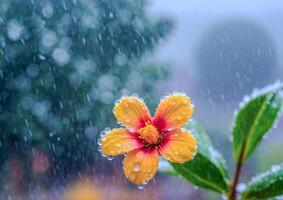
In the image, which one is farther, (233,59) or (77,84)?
(233,59)

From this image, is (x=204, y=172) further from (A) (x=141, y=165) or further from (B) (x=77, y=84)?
(B) (x=77, y=84)

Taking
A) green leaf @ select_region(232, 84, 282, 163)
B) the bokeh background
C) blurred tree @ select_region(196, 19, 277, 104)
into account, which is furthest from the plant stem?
blurred tree @ select_region(196, 19, 277, 104)

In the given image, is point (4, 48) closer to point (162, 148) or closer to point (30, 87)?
point (30, 87)

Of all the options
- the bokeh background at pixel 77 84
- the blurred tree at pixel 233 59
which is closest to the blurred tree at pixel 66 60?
the bokeh background at pixel 77 84

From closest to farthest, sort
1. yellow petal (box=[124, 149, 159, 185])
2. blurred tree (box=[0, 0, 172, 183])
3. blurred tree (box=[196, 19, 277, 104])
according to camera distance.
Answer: yellow petal (box=[124, 149, 159, 185]) → blurred tree (box=[0, 0, 172, 183]) → blurred tree (box=[196, 19, 277, 104])

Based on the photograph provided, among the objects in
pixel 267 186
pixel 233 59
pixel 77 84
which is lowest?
pixel 267 186

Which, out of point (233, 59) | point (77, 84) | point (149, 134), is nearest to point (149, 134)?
Result: point (149, 134)

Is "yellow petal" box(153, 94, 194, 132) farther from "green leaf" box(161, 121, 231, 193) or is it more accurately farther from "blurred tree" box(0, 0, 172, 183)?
"blurred tree" box(0, 0, 172, 183)

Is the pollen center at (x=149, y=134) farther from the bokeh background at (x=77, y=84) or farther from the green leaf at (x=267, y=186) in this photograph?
the bokeh background at (x=77, y=84)
